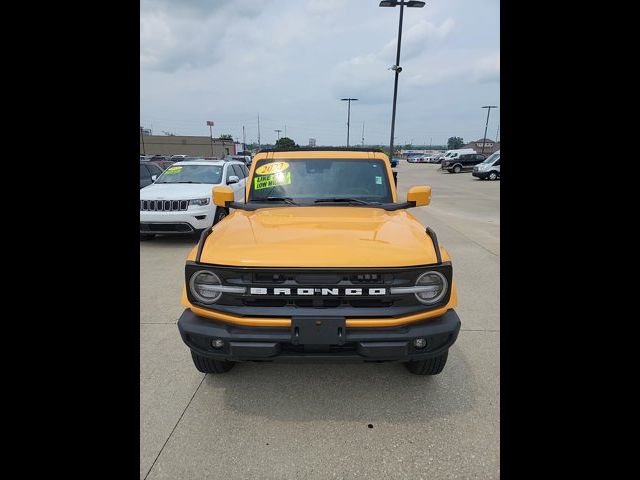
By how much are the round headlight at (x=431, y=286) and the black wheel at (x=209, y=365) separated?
1.60 m

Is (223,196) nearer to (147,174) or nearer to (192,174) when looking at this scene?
(192,174)

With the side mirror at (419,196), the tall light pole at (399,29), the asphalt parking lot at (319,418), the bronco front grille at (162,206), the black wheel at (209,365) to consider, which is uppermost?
the tall light pole at (399,29)

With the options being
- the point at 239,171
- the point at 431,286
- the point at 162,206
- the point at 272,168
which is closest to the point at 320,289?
the point at 431,286

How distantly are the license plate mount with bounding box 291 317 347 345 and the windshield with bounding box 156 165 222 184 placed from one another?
637cm

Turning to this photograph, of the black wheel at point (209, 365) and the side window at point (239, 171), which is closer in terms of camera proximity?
the black wheel at point (209, 365)

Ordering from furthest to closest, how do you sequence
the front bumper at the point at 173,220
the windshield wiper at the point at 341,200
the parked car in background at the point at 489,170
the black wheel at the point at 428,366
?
the parked car in background at the point at 489,170 < the front bumper at the point at 173,220 < the windshield wiper at the point at 341,200 < the black wheel at the point at 428,366

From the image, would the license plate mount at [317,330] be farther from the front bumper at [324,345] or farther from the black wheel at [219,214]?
the black wheel at [219,214]

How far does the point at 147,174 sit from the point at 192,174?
3.13m

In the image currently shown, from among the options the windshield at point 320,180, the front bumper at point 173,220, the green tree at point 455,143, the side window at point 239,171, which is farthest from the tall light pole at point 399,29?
the green tree at point 455,143

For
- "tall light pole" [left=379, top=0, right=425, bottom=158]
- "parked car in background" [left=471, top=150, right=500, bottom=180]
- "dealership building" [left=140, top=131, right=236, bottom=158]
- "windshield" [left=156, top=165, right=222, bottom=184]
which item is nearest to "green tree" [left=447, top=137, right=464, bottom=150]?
"dealership building" [left=140, top=131, right=236, bottom=158]

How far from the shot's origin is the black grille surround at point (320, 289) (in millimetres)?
2047

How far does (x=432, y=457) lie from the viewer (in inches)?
79.7

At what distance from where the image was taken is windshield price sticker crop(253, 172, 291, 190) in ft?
11.3
